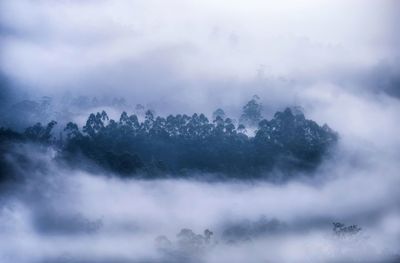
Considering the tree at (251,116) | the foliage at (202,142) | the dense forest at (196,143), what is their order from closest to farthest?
the dense forest at (196,143), the foliage at (202,142), the tree at (251,116)

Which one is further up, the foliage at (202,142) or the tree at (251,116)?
the tree at (251,116)

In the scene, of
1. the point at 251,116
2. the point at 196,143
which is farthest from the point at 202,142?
the point at 251,116

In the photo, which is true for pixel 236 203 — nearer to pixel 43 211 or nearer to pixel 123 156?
pixel 123 156

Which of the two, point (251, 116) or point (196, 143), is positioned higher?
point (251, 116)

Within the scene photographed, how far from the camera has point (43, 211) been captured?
63.6 m

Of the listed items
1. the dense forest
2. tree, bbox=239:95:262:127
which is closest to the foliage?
the dense forest

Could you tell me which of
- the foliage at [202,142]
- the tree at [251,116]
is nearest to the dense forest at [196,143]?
the foliage at [202,142]

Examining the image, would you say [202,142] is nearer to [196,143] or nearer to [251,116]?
[196,143]

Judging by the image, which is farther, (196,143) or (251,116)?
(251,116)

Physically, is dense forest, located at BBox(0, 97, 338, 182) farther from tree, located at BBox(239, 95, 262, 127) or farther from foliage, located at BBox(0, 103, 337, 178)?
tree, located at BBox(239, 95, 262, 127)

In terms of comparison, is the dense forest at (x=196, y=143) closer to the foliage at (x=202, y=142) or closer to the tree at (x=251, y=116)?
the foliage at (x=202, y=142)

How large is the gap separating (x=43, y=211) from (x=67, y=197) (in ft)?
17.2

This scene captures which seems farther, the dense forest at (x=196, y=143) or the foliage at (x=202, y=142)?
the foliage at (x=202, y=142)

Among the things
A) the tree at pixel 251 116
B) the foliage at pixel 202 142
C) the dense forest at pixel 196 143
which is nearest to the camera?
the dense forest at pixel 196 143
